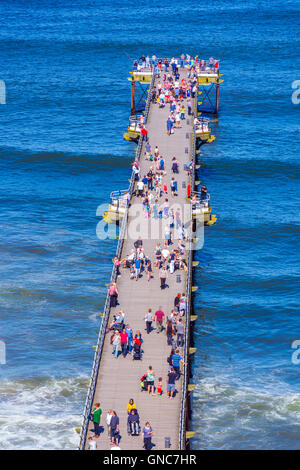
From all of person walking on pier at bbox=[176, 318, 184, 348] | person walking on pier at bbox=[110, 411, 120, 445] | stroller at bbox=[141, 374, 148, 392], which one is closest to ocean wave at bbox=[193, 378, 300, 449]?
person walking on pier at bbox=[176, 318, 184, 348]

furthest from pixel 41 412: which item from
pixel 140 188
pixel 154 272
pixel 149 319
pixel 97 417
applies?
pixel 140 188

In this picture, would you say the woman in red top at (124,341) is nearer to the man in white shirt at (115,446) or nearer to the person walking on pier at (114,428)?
the person walking on pier at (114,428)

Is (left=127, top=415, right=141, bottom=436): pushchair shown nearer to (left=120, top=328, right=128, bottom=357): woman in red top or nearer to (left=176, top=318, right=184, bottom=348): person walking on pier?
(left=120, top=328, right=128, bottom=357): woman in red top

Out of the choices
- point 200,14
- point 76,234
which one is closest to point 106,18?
point 200,14

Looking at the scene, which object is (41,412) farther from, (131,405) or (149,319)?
(131,405)

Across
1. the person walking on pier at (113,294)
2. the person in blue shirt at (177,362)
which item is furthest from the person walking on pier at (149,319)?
the person in blue shirt at (177,362)
